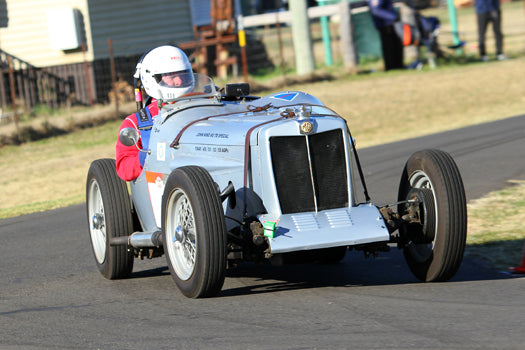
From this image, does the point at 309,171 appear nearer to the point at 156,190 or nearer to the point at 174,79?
the point at 156,190

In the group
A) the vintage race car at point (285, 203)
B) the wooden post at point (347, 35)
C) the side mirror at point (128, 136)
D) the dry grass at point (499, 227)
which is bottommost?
the dry grass at point (499, 227)

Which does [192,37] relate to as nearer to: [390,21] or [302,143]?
[390,21]

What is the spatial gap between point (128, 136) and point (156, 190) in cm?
56

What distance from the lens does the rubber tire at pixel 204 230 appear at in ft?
20.5

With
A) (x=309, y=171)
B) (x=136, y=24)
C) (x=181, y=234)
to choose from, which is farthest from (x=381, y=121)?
(x=181, y=234)

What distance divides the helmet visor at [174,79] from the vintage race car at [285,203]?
97 cm

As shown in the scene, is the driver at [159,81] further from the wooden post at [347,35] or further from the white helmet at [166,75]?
the wooden post at [347,35]

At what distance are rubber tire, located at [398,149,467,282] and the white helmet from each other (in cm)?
244

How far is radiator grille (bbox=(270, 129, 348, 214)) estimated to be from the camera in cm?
668

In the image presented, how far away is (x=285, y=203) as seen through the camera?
21.9 ft

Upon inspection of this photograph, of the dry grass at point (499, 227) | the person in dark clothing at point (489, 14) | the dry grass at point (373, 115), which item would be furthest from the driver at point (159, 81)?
the person in dark clothing at point (489, 14)

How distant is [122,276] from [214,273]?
198 centimetres

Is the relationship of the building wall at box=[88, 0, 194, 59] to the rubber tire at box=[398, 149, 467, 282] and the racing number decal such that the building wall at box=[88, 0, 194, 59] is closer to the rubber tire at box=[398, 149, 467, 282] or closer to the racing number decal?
the racing number decal

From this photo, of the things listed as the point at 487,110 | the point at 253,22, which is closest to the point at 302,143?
the point at 487,110
